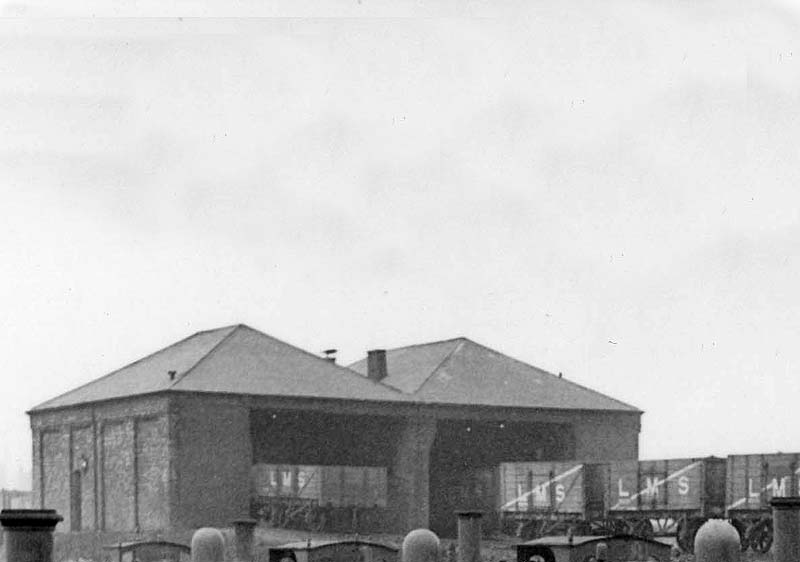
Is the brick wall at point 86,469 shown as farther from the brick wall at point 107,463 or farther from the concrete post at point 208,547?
the concrete post at point 208,547

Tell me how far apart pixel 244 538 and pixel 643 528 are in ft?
40.9

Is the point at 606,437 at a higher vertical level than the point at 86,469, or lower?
higher

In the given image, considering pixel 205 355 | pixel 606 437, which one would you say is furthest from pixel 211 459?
pixel 606 437

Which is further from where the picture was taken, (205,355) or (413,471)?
(413,471)

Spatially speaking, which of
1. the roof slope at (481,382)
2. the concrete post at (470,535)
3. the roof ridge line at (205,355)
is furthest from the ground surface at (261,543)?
the concrete post at (470,535)

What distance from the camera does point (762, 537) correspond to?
30.4 m

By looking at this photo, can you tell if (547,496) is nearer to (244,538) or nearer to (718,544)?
(244,538)

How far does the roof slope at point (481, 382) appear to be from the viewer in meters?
41.9

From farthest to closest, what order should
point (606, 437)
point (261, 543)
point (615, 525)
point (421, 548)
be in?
point (606, 437) < point (261, 543) < point (615, 525) < point (421, 548)

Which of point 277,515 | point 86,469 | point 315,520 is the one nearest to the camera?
point 277,515

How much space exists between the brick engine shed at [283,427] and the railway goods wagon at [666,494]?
749cm

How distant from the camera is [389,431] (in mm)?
41688

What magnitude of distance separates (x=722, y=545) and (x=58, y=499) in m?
30.8

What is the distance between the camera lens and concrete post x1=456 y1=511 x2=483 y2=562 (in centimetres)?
2303
